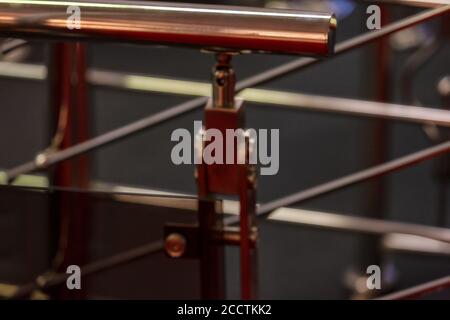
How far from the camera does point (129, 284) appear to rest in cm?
71

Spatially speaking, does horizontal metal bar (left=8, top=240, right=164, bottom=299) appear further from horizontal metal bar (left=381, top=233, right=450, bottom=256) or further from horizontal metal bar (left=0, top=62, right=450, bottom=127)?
horizontal metal bar (left=381, top=233, right=450, bottom=256)

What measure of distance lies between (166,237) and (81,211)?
0.21ft

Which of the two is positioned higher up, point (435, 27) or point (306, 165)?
point (435, 27)

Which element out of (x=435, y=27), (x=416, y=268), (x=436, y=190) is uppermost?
(x=435, y=27)

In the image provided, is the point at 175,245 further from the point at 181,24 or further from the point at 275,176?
the point at 275,176

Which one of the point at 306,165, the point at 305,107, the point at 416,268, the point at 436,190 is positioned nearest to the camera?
the point at 305,107

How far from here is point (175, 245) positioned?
0.70 m

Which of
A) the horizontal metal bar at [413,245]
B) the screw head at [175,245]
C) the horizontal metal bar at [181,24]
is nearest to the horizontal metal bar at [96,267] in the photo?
the screw head at [175,245]

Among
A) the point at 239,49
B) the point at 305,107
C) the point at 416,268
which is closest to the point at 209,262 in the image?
the point at 239,49

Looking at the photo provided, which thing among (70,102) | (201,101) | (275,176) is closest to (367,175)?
(201,101)

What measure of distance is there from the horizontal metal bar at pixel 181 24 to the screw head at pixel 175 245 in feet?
0.48

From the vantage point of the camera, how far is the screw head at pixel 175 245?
692mm

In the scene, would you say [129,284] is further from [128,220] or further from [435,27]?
[435,27]

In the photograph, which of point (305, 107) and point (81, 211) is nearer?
point (81, 211)
